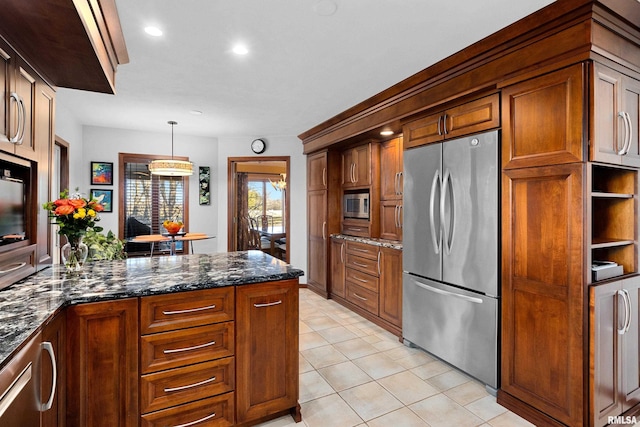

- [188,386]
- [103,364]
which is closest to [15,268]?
[103,364]

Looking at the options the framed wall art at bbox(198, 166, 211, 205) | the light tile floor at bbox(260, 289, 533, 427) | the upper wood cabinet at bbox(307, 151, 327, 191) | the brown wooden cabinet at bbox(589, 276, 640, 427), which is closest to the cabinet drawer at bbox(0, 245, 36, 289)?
the light tile floor at bbox(260, 289, 533, 427)

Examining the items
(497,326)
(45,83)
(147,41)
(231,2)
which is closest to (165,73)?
(147,41)

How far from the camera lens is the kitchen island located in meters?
1.52

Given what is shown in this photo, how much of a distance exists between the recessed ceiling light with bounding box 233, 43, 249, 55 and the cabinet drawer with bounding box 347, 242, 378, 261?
232 centimetres

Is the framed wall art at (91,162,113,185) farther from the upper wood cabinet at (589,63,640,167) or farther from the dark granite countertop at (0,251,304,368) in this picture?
the upper wood cabinet at (589,63,640,167)

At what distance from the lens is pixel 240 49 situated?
2.46 m

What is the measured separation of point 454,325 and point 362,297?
4.88ft

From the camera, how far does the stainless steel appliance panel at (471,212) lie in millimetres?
2303

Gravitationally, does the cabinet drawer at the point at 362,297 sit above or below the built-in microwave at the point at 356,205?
below

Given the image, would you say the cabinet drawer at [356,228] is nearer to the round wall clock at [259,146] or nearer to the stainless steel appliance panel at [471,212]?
the stainless steel appliance panel at [471,212]

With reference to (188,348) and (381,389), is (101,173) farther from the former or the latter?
(381,389)

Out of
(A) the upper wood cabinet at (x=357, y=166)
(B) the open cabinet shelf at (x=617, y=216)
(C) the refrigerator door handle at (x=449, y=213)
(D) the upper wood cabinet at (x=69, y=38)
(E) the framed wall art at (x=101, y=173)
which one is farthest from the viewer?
(E) the framed wall art at (x=101, y=173)

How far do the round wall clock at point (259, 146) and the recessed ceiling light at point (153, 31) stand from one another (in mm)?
3231

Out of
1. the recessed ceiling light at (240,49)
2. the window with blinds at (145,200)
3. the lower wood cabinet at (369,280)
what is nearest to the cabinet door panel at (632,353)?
the lower wood cabinet at (369,280)
